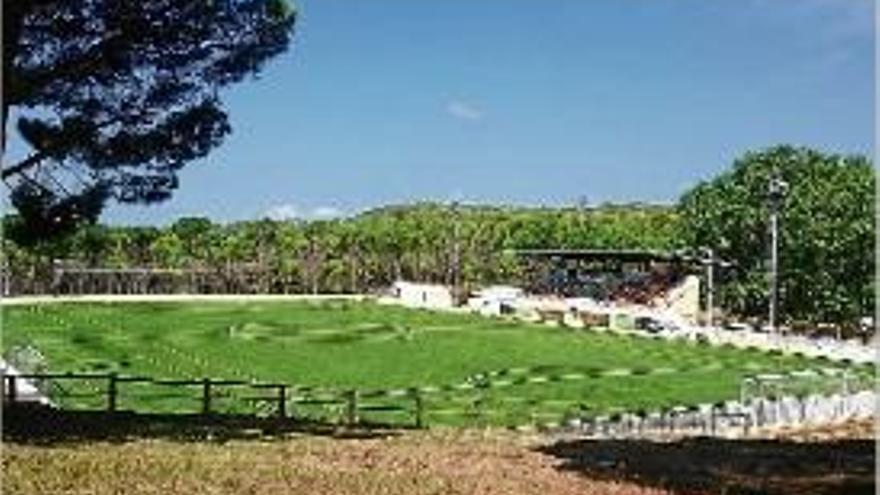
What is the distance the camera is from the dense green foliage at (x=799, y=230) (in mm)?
87625

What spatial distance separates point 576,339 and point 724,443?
50.4 meters

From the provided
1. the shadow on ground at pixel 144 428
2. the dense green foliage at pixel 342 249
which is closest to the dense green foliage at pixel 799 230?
the dense green foliage at pixel 342 249

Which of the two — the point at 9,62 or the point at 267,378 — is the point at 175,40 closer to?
the point at 9,62

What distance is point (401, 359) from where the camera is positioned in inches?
2569

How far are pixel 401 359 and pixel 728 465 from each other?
145 ft

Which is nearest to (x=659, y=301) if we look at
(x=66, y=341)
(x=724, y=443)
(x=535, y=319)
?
(x=535, y=319)

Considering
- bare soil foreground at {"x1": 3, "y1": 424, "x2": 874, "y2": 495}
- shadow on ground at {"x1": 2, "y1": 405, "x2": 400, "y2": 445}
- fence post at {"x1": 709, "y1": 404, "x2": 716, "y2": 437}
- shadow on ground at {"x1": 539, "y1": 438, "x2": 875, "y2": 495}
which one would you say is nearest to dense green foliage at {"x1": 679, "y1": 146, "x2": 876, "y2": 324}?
fence post at {"x1": 709, "y1": 404, "x2": 716, "y2": 437}

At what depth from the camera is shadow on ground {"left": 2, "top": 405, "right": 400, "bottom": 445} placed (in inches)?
906

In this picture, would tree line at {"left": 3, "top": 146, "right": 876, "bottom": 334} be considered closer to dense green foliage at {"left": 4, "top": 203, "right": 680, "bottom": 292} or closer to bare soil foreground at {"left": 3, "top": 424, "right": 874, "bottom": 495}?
dense green foliage at {"left": 4, "top": 203, "right": 680, "bottom": 292}

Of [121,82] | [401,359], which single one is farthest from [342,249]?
[121,82]

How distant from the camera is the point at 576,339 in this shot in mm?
77062

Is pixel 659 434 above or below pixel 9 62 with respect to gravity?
below

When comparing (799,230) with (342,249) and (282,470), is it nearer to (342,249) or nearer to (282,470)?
(342,249)

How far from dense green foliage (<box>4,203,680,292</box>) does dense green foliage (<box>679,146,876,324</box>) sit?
67.1ft
